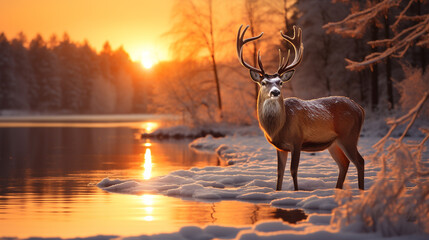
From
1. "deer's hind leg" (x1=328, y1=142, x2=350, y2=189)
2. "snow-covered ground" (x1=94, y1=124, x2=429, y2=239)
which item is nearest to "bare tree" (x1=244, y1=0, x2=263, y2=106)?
"snow-covered ground" (x1=94, y1=124, x2=429, y2=239)

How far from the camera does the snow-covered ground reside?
7.18 metres

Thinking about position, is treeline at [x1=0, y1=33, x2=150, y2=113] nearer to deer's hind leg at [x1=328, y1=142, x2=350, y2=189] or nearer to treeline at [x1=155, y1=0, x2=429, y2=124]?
treeline at [x1=155, y1=0, x2=429, y2=124]

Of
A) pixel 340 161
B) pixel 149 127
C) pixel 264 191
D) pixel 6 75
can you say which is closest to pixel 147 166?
pixel 264 191

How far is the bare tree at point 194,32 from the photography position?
38625mm

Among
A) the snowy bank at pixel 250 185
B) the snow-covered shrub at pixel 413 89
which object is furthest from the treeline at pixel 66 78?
the snowy bank at pixel 250 185

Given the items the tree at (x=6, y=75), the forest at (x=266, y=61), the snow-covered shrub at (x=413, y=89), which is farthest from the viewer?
the tree at (x=6, y=75)

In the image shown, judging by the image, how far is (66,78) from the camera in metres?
110

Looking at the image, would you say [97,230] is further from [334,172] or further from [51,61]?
[51,61]

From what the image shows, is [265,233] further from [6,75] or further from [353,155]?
[6,75]

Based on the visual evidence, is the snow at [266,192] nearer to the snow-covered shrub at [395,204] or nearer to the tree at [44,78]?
the snow-covered shrub at [395,204]

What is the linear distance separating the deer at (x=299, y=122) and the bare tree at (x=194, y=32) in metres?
27.1

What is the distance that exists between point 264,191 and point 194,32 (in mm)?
28996

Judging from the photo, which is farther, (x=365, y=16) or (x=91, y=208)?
(x=91, y=208)

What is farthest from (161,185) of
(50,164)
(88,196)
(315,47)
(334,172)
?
(315,47)
